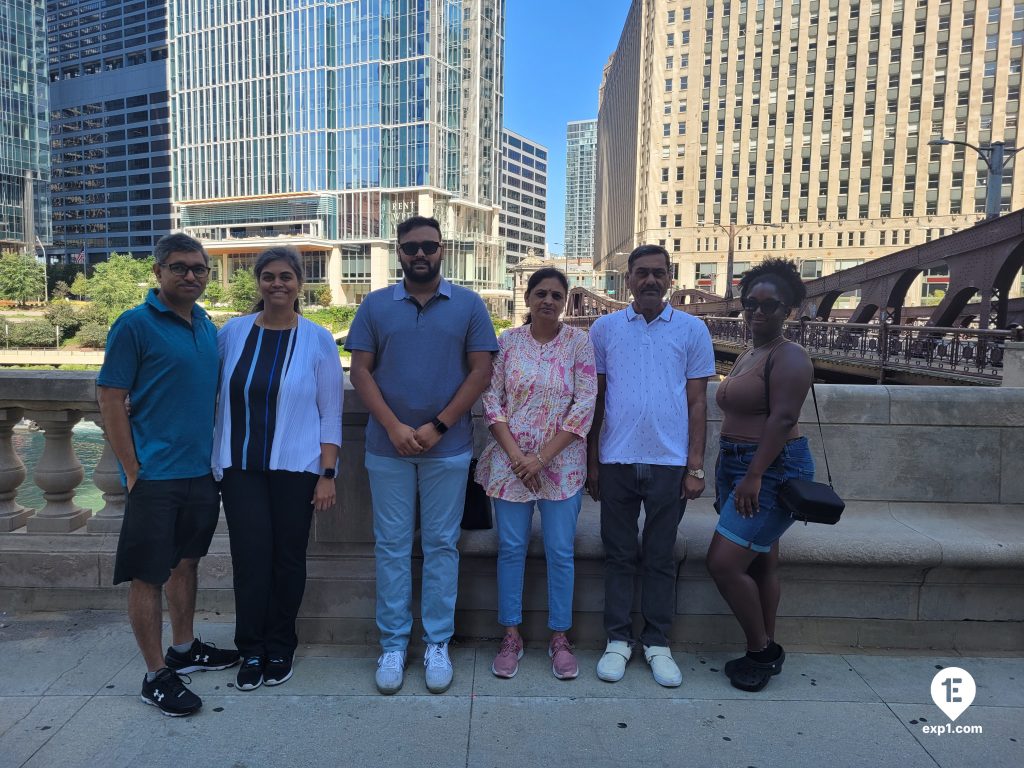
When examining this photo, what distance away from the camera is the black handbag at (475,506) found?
3.42 meters

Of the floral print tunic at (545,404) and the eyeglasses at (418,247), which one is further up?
the eyeglasses at (418,247)

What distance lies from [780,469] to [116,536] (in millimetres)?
3568

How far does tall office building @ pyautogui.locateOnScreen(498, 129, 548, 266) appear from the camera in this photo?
164125 mm

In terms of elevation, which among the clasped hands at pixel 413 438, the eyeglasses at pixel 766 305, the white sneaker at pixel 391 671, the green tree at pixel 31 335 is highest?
the eyeglasses at pixel 766 305

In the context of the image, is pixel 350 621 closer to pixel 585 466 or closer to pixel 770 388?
pixel 585 466

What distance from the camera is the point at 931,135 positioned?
291ft

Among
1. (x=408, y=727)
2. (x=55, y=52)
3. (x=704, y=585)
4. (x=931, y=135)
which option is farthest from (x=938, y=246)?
(x=55, y=52)

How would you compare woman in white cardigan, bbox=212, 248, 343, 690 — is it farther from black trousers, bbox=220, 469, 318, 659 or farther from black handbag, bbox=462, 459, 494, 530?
black handbag, bbox=462, 459, 494, 530

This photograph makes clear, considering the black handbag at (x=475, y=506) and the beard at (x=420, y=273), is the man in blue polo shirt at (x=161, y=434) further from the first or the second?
the black handbag at (x=475, y=506)

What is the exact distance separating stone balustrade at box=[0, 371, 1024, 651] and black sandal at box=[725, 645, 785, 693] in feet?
1.22

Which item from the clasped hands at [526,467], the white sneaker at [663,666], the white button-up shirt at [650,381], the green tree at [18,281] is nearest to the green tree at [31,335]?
the green tree at [18,281]

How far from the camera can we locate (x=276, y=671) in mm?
3182

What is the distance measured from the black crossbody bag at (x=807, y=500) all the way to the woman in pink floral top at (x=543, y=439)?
0.86m

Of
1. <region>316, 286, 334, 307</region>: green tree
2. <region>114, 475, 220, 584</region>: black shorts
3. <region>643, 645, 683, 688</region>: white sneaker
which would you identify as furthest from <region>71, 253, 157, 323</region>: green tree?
<region>643, 645, 683, 688</region>: white sneaker
